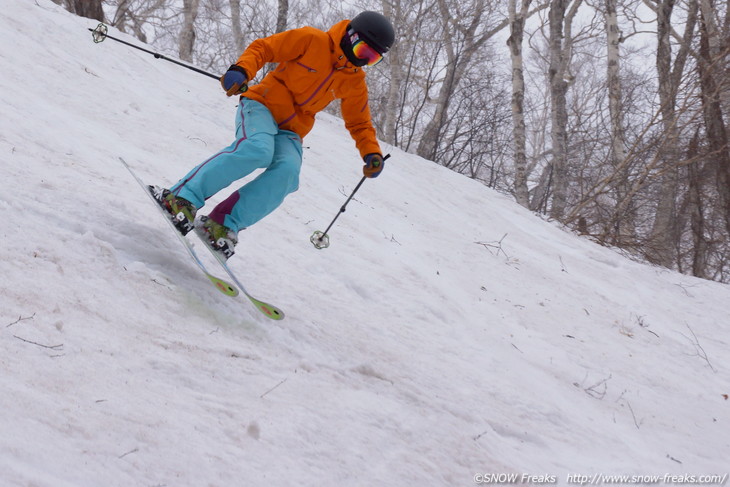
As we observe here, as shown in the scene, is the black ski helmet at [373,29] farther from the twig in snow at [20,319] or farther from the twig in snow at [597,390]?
the twig in snow at [597,390]

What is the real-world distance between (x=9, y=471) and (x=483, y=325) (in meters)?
3.25

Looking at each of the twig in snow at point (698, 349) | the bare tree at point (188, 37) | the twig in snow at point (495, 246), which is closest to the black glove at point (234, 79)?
the twig in snow at point (495, 246)

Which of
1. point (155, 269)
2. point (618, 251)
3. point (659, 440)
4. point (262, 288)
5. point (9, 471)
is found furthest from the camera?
point (618, 251)

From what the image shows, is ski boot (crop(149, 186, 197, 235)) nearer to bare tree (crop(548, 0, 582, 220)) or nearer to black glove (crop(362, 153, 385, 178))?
black glove (crop(362, 153, 385, 178))

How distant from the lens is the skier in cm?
306

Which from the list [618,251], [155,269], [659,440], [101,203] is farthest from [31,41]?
[618,251]

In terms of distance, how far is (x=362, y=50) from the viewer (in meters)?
3.32

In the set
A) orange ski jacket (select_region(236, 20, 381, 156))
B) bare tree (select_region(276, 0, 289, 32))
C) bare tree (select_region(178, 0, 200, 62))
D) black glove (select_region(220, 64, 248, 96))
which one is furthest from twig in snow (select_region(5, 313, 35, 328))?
bare tree (select_region(178, 0, 200, 62))

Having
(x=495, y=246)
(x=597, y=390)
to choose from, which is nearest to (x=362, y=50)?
(x=597, y=390)

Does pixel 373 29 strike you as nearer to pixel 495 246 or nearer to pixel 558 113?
pixel 495 246

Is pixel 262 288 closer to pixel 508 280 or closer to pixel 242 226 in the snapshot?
pixel 242 226

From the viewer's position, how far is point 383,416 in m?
2.40

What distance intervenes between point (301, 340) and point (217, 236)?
2.50ft

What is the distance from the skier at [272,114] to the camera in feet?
10.0
